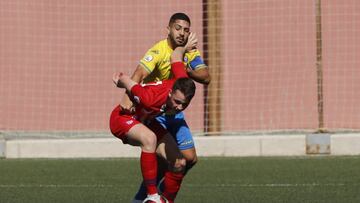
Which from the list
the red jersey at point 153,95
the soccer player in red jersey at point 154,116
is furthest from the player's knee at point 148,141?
the red jersey at point 153,95

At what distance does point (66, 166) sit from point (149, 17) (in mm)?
3516

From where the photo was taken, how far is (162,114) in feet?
31.1

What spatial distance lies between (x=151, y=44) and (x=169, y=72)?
6.89 metres

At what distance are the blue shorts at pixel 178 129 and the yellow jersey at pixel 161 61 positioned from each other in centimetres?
34

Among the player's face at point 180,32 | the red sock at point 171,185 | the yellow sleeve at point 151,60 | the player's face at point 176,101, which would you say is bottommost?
the red sock at point 171,185

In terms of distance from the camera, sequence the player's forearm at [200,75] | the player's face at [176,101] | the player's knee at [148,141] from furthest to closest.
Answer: the player's forearm at [200,75] < the player's knee at [148,141] < the player's face at [176,101]

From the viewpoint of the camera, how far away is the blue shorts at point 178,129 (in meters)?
9.68

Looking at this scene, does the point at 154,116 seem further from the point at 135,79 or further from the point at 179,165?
the point at 179,165

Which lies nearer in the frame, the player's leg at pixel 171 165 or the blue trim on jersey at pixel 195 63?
the player's leg at pixel 171 165

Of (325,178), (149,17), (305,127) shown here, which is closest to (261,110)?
(305,127)

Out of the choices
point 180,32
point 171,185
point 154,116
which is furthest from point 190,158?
point 180,32

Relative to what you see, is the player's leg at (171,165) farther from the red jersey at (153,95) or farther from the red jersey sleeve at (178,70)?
the red jersey sleeve at (178,70)

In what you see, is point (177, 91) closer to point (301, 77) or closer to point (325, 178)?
point (325, 178)

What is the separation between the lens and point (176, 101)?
29.6ft
